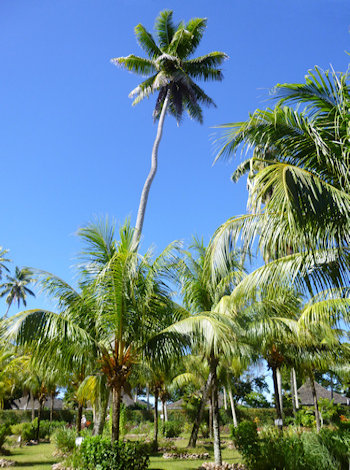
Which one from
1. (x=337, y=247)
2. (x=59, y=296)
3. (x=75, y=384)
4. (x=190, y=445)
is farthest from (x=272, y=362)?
(x=337, y=247)

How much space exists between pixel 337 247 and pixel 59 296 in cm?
628

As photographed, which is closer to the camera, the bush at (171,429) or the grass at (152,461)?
the grass at (152,461)

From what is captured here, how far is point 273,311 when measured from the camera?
39.1 feet

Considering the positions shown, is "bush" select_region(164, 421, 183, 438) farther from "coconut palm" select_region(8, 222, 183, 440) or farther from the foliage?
the foliage

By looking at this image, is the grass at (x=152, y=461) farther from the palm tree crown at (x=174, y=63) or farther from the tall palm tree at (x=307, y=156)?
the palm tree crown at (x=174, y=63)

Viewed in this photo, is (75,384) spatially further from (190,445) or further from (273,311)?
(273,311)

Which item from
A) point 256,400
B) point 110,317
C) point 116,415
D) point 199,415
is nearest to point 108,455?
point 116,415

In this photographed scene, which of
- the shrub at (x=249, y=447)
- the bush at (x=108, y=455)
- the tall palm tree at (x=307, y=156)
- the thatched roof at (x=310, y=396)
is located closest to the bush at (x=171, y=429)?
the shrub at (x=249, y=447)

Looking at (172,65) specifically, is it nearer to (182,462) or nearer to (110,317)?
(110,317)

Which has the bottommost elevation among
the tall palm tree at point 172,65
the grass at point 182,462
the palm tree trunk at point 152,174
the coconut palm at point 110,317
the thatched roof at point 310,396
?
the grass at point 182,462

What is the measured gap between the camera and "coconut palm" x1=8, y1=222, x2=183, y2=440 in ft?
27.1

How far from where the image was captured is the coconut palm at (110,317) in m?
8.26

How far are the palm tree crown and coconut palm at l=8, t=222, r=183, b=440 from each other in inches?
428

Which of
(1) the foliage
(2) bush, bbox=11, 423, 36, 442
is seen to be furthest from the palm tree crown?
(1) the foliage
